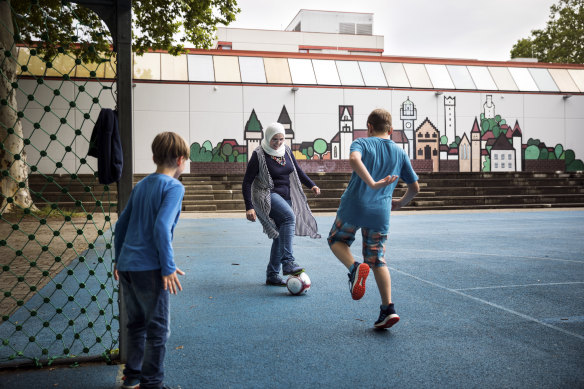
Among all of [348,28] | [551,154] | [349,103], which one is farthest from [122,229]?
[348,28]

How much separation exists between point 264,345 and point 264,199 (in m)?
2.19

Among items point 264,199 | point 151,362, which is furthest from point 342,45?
point 151,362

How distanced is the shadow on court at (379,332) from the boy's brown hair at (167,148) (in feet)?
4.16

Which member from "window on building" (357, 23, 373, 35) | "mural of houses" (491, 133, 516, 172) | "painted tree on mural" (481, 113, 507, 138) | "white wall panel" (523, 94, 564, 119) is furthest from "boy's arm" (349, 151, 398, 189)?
"window on building" (357, 23, 373, 35)

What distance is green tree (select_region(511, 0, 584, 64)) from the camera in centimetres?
4012

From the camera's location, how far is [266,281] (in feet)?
18.8

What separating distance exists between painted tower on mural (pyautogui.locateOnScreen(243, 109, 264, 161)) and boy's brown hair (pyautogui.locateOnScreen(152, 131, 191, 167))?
21.7 meters

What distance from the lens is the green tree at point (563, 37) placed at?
40125mm

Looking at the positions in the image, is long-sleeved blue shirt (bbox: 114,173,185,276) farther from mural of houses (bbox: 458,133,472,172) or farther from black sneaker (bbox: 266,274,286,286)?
mural of houses (bbox: 458,133,472,172)

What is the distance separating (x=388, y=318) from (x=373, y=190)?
0.98 m

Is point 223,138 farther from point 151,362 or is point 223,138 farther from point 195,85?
point 151,362

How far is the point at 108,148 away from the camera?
9.48ft

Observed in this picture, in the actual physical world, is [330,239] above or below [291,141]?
below

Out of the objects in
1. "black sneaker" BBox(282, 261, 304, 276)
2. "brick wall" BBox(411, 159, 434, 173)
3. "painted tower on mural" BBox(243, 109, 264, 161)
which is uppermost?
"painted tower on mural" BBox(243, 109, 264, 161)
